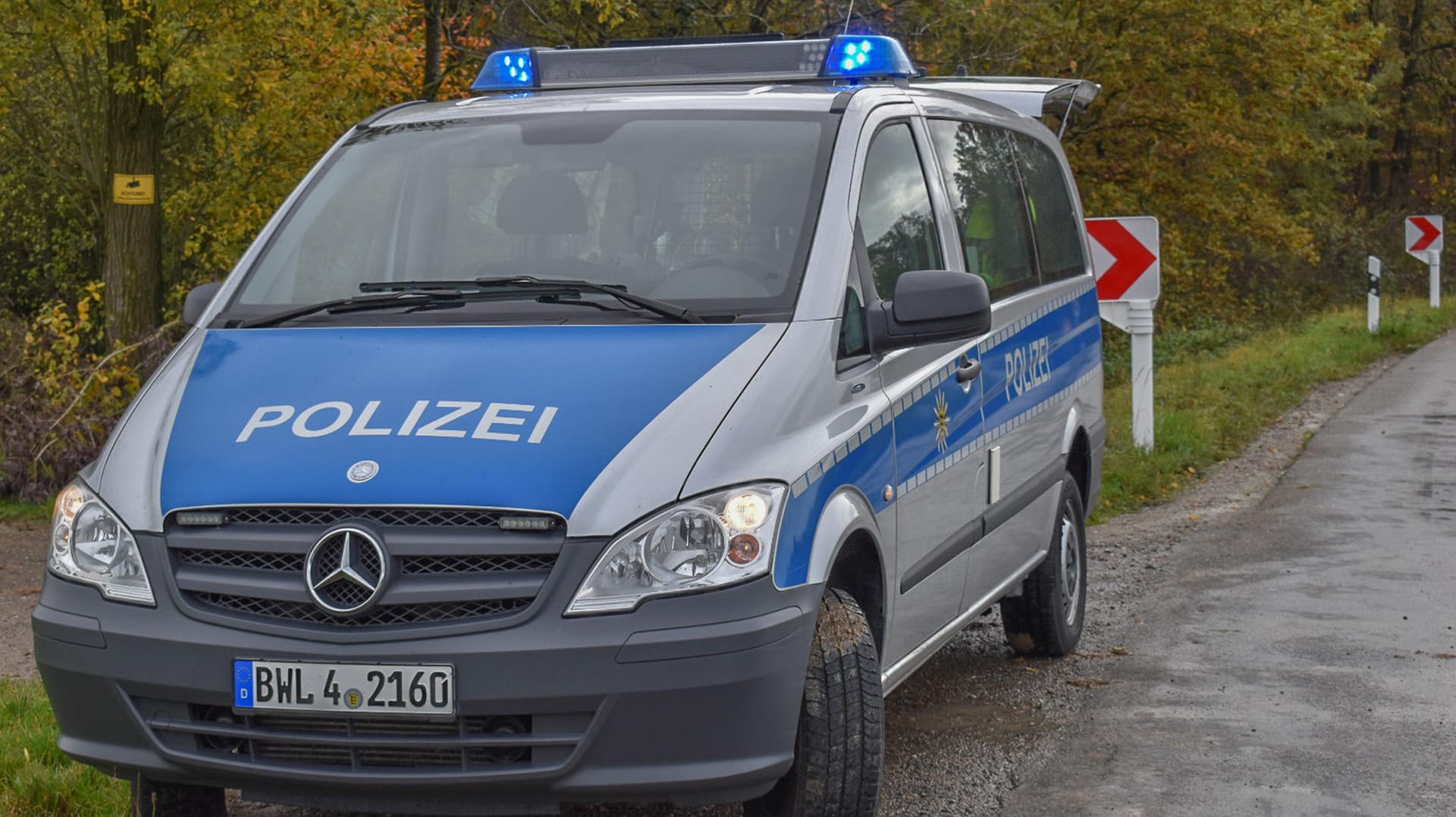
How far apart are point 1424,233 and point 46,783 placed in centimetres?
2397

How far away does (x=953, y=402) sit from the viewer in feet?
17.0

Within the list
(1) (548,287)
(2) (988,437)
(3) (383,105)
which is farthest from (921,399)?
(3) (383,105)

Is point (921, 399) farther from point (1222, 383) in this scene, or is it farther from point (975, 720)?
point (1222, 383)

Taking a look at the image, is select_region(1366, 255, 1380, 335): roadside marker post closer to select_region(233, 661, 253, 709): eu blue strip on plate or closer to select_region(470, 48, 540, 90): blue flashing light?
select_region(470, 48, 540, 90): blue flashing light

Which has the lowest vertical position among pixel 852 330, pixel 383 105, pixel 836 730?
pixel 836 730

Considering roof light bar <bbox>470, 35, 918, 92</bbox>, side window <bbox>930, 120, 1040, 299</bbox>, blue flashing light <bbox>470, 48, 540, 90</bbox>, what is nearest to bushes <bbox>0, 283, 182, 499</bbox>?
blue flashing light <bbox>470, 48, 540, 90</bbox>

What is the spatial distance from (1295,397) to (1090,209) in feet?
32.4

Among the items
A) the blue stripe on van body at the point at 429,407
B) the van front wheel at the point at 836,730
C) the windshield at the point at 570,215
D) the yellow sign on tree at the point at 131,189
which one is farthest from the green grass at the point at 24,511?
the van front wheel at the point at 836,730

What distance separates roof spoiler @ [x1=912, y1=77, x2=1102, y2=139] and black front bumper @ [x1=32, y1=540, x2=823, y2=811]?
11.3ft

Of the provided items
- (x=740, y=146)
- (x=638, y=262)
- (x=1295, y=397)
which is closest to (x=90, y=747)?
(x=638, y=262)

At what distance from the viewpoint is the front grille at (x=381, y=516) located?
370 centimetres

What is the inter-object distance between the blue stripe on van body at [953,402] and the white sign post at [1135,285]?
4096mm

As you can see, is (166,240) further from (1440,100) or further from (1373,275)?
(1440,100)

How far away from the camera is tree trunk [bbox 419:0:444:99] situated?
1667 cm
